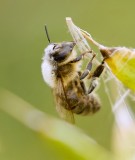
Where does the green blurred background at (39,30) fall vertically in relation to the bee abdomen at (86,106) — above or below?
below

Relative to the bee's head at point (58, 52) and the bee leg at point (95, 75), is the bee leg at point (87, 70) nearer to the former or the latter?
the bee leg at point (95, 75)

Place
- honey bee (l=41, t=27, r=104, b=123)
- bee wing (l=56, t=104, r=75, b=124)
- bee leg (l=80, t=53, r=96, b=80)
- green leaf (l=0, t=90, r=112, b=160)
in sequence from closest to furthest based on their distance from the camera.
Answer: green leaf (l=0, t=90, r=112, b=160), bee leg (l=80, t=53, r=96, b=80), bee wing (l=56, t=104, r=75, b=124), honey bee (l=41, t=27, r=104, b=123)

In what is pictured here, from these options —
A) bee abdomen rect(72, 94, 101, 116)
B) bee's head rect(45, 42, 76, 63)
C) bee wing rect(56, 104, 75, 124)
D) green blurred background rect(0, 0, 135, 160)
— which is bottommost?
green blurred background rect(0, 0, 135, 160)

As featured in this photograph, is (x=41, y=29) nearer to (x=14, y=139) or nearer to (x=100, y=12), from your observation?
(x=100, y=12)

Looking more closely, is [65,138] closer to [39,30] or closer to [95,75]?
[95,75]

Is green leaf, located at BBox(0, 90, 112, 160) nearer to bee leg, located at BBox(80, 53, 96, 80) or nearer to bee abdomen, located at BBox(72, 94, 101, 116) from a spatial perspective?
bee leg, located at BBox(80, 53, 96, 80)

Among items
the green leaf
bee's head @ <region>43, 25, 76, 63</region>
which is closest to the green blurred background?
bee's head @ <region>43, 25, 76, 63</region>

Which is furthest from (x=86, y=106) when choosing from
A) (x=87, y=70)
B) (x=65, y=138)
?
(x=65, y=138)

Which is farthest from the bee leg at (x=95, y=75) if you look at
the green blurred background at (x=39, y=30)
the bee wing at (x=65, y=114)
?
the green blurred background at (x=39, y=30)
